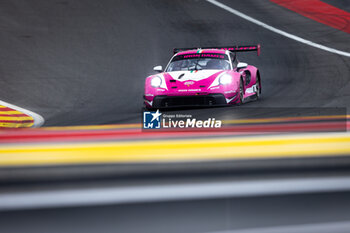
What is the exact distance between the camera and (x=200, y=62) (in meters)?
8.51

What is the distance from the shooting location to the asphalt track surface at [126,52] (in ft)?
29.1

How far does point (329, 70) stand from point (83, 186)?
11.2 m

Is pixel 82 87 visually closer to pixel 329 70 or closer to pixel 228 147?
pixel 329 70

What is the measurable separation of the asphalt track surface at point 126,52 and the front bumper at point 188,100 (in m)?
0.15

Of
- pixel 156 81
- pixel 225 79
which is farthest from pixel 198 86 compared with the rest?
pixel 156 81

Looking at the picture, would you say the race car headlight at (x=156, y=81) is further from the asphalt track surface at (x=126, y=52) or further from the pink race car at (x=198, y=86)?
the asphalt track surface at (x=126, y=52)

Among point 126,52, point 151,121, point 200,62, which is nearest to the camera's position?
point 151,121

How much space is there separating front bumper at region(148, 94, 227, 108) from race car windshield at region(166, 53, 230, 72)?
961 millimetres

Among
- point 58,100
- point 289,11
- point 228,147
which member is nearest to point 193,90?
point 58,100

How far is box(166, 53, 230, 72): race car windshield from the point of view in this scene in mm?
8320

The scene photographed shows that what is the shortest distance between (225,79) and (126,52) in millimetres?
7875

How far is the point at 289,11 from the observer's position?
69.7 ft

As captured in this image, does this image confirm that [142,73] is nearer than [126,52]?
Yes

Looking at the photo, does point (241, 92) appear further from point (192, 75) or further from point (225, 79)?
point (192, 75)
